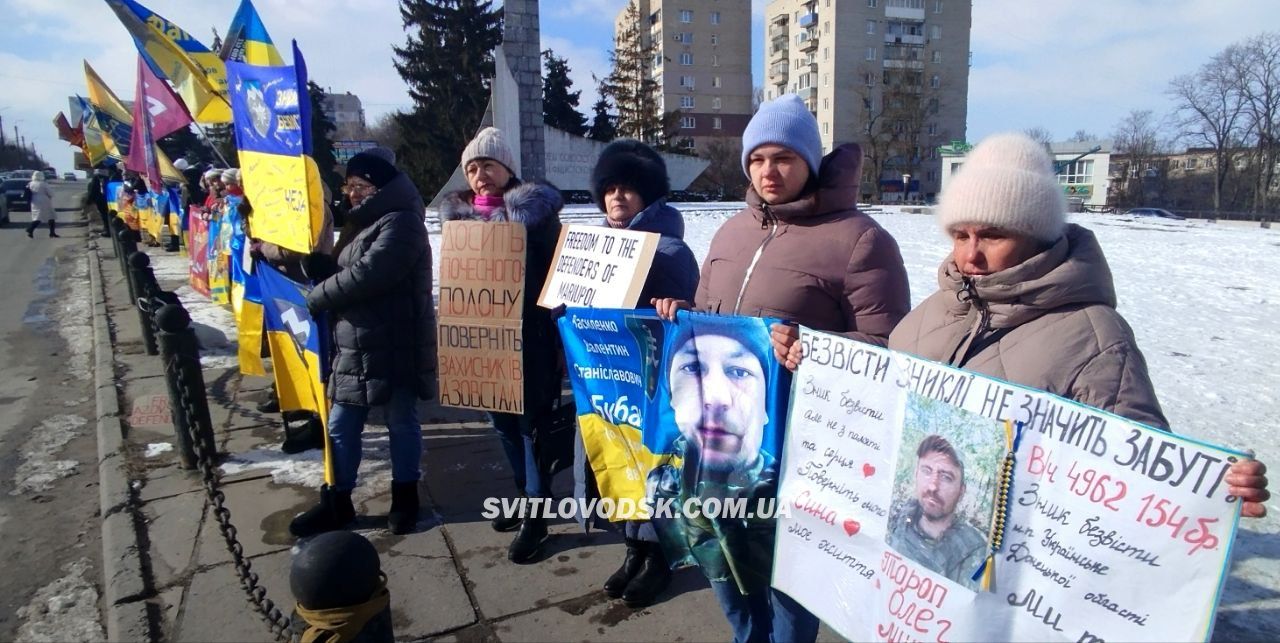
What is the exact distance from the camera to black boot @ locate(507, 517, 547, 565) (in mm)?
3590

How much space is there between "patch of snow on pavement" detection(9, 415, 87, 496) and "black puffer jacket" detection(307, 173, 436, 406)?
297 cm

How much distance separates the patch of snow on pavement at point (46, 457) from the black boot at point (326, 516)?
2.41 metres

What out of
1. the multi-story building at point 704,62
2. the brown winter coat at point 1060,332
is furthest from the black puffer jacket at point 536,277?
the multi-story building at point 704,62

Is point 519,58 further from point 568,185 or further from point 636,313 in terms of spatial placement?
point 568,185

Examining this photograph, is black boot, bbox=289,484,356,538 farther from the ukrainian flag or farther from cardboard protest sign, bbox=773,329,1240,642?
cardboard protest sign, bbox=773,329,1240,642

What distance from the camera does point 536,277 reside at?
12.0 ft

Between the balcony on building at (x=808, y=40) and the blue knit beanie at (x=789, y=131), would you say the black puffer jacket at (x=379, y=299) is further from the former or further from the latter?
the balcony on building at (x=808, y=40)

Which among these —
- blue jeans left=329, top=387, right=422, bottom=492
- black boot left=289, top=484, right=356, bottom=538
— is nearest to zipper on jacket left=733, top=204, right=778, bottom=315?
blue jeans left=329, top=387, right=422, bottom=492

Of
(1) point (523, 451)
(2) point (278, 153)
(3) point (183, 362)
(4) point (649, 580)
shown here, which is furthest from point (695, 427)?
(3) point (183, 362)

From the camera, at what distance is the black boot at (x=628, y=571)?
327 cm

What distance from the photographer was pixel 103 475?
4.75 meters

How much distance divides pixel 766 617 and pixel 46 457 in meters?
5.66

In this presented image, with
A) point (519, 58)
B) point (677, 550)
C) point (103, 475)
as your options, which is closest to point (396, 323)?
point (677, 550)

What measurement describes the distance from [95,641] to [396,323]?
73.3 inches
